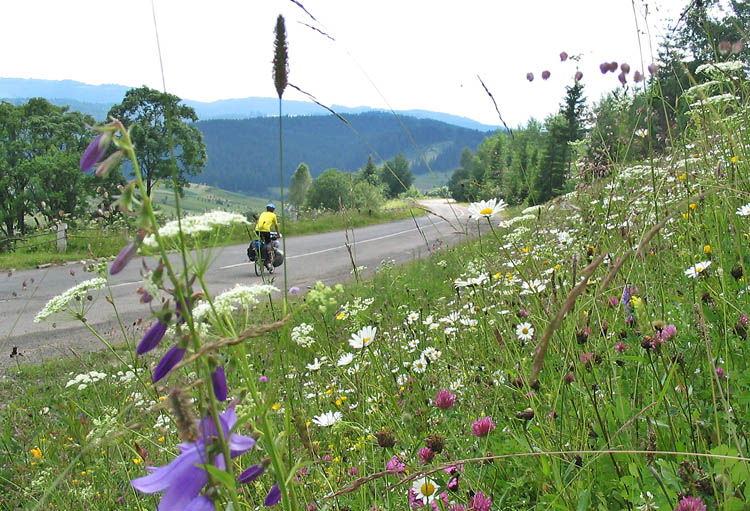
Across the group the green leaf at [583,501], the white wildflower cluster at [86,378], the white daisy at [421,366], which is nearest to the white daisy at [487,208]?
the white daisy at [421,366]

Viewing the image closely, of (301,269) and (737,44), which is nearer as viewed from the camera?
(737,44)

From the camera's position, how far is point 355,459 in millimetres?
2062

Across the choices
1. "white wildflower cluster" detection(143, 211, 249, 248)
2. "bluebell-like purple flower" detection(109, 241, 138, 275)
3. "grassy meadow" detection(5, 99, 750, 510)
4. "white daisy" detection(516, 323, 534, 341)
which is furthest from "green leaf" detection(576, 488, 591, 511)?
"white daisy" detection(516, 323, 534, 341)

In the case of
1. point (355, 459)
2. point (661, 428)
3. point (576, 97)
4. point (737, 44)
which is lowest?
point (355, 459)

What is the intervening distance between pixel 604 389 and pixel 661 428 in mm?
255

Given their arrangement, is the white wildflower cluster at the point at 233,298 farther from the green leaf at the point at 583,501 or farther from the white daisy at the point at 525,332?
the white daisy at the point at 525,332

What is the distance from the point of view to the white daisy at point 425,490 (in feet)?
4.49

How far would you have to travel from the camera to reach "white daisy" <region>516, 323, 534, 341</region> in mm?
2275

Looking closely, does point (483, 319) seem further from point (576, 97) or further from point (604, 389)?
point (576, 97)

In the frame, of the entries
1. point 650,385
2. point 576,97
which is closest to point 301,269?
point 650,385

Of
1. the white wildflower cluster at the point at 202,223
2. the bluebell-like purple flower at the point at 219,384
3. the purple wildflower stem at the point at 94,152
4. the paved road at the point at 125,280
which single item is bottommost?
the paved road at the point at 125,280

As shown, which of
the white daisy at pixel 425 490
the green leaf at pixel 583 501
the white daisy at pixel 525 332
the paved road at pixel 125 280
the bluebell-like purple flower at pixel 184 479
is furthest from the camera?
the paved road at pixel 125 280

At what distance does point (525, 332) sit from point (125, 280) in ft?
37.5

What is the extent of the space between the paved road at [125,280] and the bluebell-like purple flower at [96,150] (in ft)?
4.27
